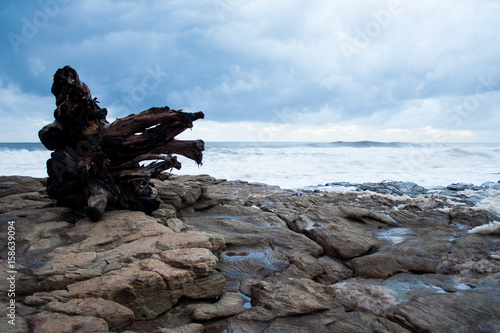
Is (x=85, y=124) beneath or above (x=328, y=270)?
above

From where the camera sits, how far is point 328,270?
450cm

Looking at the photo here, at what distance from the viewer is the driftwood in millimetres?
4926

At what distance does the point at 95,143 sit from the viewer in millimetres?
5082

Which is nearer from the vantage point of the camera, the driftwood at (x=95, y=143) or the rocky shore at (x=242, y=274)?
the rocky shore at (x=242, y=274)

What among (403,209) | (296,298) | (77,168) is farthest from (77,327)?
(403,209)

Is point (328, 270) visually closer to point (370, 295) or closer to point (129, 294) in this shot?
point (370, 295)

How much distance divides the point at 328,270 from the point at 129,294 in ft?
8.91

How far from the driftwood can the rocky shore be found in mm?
436

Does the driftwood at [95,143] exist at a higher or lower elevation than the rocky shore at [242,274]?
higher

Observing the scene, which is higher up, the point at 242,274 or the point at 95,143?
the point at 95,143

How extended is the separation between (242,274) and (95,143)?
10.3ft

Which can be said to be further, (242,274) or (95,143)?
(95,143)

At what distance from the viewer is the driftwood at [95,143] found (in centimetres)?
493

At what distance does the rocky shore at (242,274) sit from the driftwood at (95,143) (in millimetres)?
436
